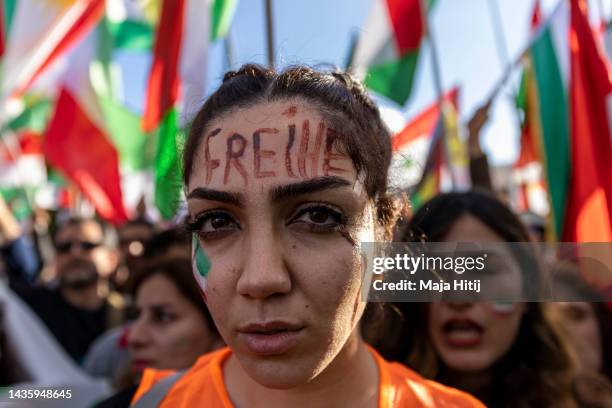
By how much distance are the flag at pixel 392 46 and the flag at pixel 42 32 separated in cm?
247

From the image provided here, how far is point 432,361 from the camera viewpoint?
6.49ft

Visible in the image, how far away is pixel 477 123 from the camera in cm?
387

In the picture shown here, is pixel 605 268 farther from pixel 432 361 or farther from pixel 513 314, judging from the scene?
pixel 432 361

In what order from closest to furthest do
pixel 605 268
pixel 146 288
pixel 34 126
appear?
pixel 605 268, pixel 146 288, pixel 34 126

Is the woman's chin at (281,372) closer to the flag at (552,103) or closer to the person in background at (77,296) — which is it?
the flag at (552,103)

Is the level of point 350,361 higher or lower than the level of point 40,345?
lower

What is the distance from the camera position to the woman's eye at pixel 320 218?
1.13 meters

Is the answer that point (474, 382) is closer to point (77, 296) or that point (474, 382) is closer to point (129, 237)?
point (77, 296)

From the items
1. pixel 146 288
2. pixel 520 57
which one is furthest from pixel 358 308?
pixel 520 57

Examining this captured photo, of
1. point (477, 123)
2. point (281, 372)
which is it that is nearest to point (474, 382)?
point (281, 372)

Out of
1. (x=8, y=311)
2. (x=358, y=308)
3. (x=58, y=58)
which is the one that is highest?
(x=58, y=58)

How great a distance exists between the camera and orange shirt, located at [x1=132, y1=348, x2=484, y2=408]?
127cm

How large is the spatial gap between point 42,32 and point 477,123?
3772 mm

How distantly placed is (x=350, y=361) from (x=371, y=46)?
4.51m
